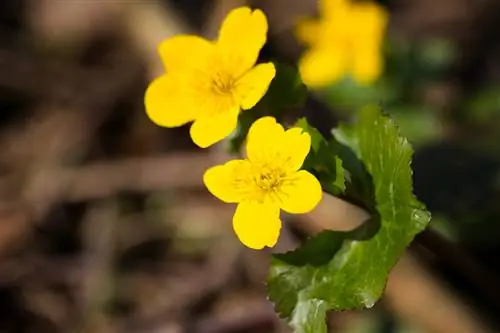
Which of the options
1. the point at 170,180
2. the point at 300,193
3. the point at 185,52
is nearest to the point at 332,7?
the point at 170,180

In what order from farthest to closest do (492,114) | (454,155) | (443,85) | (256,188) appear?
1. (443,85)
2. (492,114)
3. (454,155)
4. (256,188)

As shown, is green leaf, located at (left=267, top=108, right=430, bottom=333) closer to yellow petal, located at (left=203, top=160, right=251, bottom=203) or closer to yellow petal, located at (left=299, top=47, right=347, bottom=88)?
yellow petal, located at (left=203, top=160, right=251, bottom=203)

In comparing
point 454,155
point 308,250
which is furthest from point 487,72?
point 308,250

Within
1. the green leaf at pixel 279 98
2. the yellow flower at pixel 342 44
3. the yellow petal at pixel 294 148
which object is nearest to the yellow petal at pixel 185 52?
the green leaf at pixel 279 98

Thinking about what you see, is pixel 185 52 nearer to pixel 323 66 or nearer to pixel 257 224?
pixel 257 224

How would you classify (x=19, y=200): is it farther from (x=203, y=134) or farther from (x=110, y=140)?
(x=203, y=134)

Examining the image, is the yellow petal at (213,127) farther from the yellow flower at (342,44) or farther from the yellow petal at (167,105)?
the yellow flower at (342,44)

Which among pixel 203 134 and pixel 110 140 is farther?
pixel 110 140
